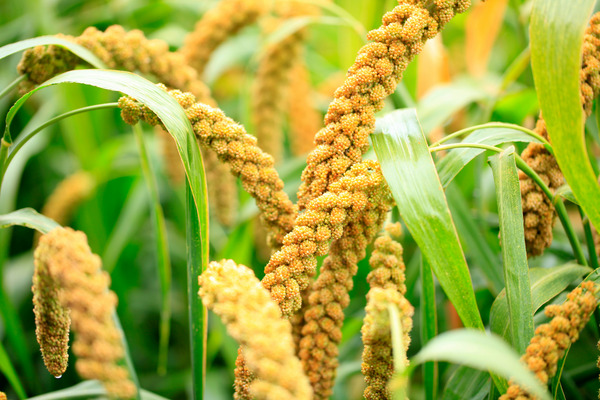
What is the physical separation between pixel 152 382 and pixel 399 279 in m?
1.33

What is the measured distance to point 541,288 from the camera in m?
0.81

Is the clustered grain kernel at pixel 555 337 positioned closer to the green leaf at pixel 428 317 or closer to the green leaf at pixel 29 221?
the green leaf at pixel 428 317

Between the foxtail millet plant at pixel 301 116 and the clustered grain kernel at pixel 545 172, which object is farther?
the foxtail millet plant at pixel 301 116

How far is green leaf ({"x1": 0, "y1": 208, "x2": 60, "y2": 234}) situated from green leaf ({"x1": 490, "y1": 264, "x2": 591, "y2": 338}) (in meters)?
0.72

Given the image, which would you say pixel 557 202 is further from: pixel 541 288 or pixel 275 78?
pixel 275 78

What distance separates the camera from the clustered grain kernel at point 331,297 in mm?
Result: 709

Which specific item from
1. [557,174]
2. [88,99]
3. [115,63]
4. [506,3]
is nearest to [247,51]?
[88,99]

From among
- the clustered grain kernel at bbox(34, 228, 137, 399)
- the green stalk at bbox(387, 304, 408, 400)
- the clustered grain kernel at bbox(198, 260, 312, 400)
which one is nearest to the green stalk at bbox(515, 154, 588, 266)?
the green stalk at bbox(387, 304, 408, 400)

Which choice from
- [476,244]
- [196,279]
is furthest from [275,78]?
[196,279]

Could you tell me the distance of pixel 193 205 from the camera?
730mm

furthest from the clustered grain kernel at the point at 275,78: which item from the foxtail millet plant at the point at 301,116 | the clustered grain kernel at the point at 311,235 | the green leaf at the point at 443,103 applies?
the clustered grain kernel at the point at 311,235

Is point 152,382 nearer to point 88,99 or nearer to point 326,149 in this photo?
point 88,99

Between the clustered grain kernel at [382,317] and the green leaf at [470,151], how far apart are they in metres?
0.13

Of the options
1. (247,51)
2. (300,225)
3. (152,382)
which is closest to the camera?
(300,225)
